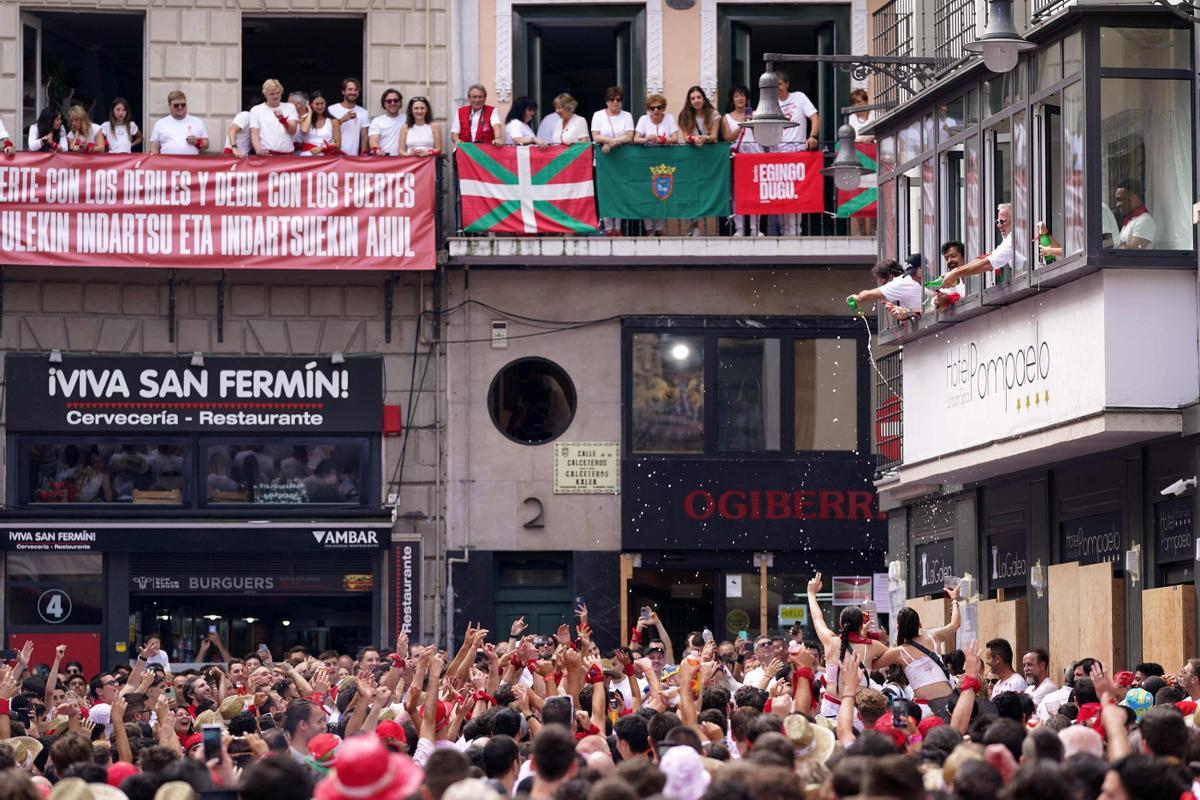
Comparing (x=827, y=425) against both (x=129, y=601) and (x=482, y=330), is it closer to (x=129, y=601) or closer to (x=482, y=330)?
(x=482, y=330)

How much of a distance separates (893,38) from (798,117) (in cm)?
270

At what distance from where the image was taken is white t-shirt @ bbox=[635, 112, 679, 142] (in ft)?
108

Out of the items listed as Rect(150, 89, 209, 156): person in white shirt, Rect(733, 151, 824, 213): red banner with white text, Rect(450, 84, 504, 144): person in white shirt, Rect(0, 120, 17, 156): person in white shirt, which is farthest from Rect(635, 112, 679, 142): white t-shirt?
Rect(0, 120, 17, 156): person in white shirt

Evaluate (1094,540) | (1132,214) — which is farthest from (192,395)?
(1132,214)

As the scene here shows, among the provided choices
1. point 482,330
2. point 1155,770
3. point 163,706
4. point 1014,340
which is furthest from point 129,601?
point 1155,770

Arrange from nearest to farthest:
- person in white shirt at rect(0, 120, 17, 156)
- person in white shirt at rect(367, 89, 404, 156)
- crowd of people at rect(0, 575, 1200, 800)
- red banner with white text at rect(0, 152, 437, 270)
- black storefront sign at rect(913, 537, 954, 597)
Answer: crowd of people at rect(0, 575, 1200, 800) → black storefront sign at rect(913, 537, 954, 597) → person in white shirt at rect(0, 120, 17, 156) → red banner with white text at rect(0, 152, 437, 270) → person in white shirt at rect(367, 89, 404, 156)

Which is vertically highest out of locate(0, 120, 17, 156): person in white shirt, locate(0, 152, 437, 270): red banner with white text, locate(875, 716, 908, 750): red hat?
locate(0, 120, 17, 156): person in white shirt

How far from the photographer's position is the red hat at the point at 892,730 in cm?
1213

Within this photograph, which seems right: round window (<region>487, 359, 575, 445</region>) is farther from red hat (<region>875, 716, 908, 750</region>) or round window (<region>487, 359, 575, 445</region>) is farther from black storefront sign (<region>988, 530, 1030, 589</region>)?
red hat (<region>875, 716, 908, 750</region>)

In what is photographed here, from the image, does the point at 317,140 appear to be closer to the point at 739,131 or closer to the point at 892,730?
the point at 739,131

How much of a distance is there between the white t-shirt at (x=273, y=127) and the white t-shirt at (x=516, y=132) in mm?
3026

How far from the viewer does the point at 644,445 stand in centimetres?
3347

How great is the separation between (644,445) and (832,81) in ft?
20.3

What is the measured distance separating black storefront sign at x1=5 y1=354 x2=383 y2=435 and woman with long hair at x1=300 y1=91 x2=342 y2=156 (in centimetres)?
309
